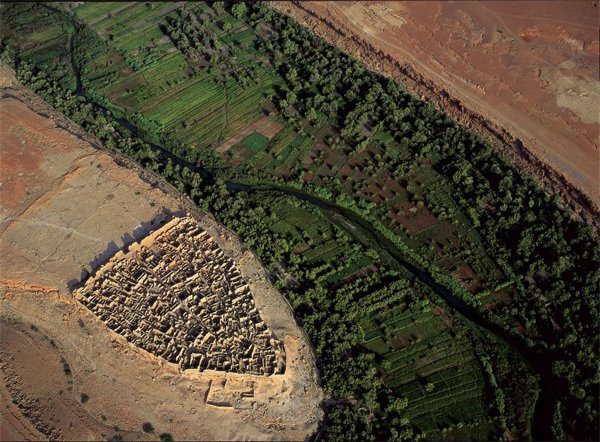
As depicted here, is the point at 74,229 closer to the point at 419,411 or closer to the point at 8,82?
the point at 8,82

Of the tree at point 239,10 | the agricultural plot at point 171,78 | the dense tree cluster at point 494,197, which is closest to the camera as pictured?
the dense tree cluster at point 494,197

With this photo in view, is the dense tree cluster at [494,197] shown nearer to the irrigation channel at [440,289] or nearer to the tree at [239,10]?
the tree at [239,10]

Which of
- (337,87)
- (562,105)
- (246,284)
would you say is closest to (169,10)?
(337,87)

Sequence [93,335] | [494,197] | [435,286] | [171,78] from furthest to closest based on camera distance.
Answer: [171,78]
[494,197]
[435,286]
[93,335]

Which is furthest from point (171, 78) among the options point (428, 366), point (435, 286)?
point (428, 366)

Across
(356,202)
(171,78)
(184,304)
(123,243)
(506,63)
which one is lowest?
(184,304)

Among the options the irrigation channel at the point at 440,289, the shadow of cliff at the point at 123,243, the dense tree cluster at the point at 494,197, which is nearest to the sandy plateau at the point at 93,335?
the shadow of cliff at the point at 123,243

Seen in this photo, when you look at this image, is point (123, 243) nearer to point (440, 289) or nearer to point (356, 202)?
point (356, 202)
